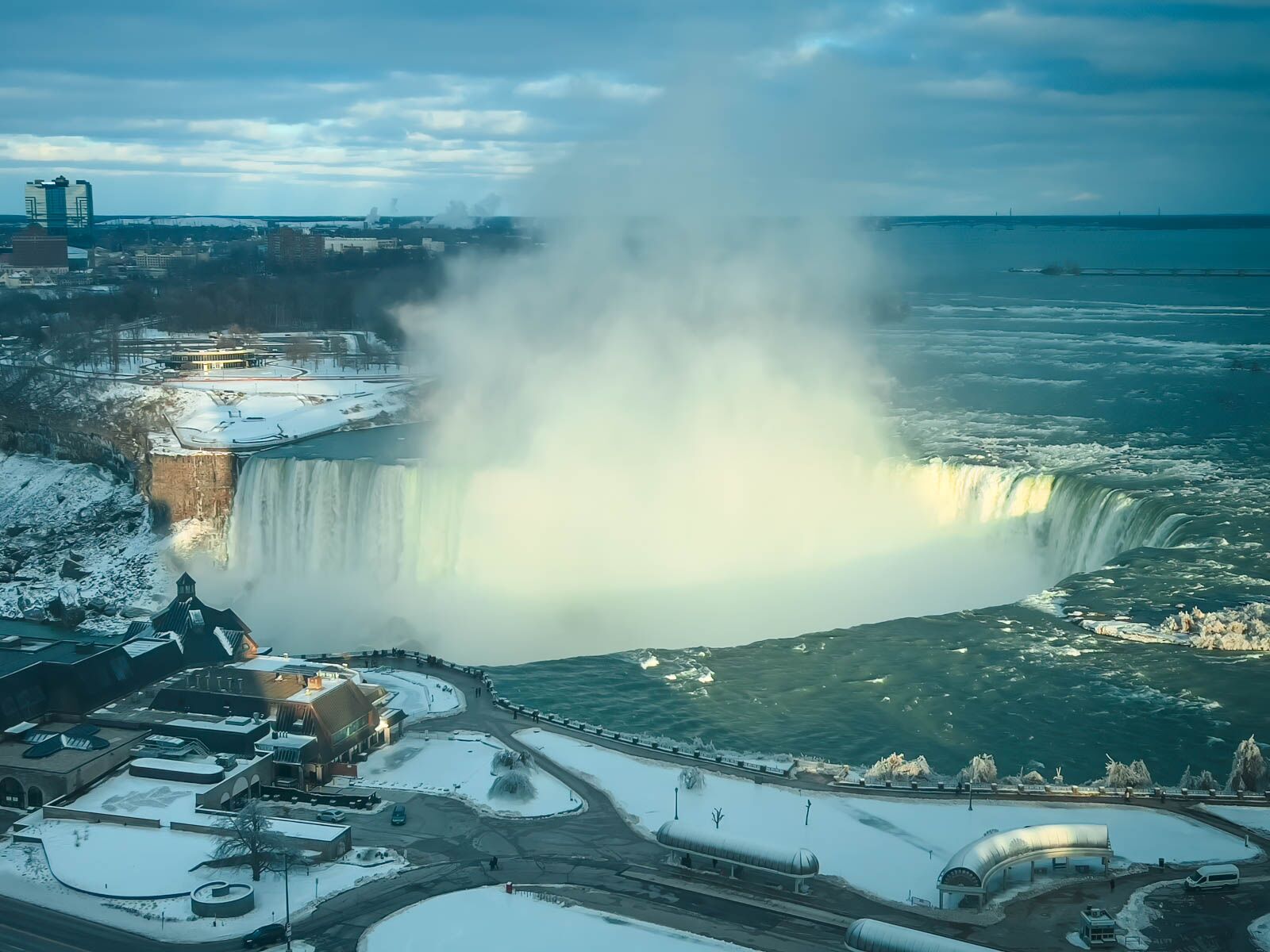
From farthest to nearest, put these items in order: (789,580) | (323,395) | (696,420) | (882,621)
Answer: (323,395) < (696,420) < (789,580) < (882,621)

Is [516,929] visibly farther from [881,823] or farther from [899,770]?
[899,770]

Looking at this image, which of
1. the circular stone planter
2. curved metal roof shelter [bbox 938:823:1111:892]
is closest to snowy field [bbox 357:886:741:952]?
the circular stone planter

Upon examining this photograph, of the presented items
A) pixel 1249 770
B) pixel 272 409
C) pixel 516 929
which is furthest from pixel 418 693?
pixel 272 409

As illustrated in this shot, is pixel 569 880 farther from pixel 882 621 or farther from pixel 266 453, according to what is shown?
pixel 266 453

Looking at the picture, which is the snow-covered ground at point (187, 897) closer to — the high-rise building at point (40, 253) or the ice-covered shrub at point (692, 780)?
the ice-covered shrub at point (692, 780)

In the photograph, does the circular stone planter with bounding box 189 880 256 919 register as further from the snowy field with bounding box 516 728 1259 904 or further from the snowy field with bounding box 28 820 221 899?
the snowy field with bounding box 516 728 1259 904

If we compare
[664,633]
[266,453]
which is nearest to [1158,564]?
[664,633]
